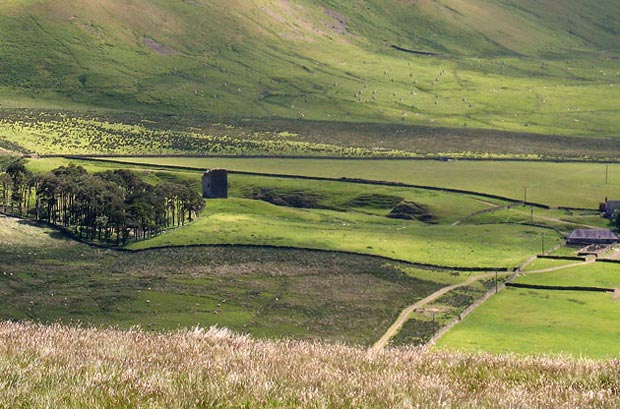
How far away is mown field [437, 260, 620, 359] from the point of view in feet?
220

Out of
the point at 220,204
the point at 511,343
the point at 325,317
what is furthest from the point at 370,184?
the point at 511,343

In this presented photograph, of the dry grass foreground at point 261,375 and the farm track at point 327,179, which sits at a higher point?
the dry grass foreground at point 261,375

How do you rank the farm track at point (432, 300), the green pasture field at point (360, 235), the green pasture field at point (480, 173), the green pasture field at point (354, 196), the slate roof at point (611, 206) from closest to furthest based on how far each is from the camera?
1. the farm track at point (432, 300)
2. the green pasture field at point (360, 235)
3. the slate roof at point (611, 206)
4. the green pasture field at point (354, 196)
5. the green pasture field at point (480, 173)

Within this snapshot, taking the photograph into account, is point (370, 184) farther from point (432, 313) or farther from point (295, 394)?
point (295, 394)

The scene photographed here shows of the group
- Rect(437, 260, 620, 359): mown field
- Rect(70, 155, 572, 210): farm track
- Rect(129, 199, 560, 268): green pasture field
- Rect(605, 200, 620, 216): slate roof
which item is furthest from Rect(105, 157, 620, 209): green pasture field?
Rect(437, 260, 620, 359): mown field

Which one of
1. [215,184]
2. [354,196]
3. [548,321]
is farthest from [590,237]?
[215,184]

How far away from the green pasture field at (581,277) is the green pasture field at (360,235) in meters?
5.11

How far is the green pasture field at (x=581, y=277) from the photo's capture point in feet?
303

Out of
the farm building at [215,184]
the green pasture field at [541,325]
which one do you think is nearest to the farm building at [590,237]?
the green pasture field at [541,325]

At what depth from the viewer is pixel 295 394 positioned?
14.2 metres

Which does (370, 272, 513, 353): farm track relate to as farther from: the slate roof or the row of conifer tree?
the slate roof

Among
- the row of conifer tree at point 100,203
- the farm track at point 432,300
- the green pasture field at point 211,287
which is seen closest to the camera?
the farm track at point 432,300

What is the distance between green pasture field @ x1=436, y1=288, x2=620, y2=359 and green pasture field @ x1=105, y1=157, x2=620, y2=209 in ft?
186

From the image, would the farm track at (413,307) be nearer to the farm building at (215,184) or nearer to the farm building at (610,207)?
the farm building at (610,207)
